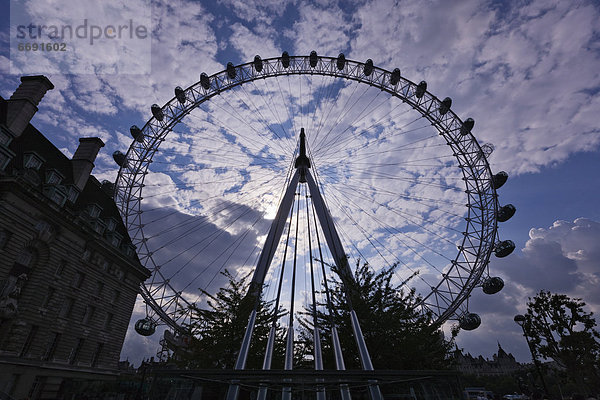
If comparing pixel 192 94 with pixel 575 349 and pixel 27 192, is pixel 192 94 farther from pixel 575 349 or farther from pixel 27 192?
pixel 575 349

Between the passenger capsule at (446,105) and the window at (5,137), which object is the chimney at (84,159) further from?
the passenger capsule at (446,105)

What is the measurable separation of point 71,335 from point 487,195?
46.7 metres

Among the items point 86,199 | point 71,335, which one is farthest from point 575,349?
point 86,199

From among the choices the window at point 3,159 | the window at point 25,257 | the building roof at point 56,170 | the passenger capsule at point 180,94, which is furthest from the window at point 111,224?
the passenger capsule at point 180,94

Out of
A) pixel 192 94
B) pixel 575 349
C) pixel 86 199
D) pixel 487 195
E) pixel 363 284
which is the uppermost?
pixel 192 94

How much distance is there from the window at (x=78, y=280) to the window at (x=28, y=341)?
4.65 m

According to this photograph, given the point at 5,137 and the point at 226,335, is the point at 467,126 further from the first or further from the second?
the point at 5,137

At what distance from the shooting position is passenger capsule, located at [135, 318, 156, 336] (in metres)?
35.8

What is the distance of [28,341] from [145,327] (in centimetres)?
1207

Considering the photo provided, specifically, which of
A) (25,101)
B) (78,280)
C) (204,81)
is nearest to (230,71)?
(204,81)

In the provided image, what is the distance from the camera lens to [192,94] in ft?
135

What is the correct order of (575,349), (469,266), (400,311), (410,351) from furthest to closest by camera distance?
(469,266) → (575,349) → (400,311) → (410,351)

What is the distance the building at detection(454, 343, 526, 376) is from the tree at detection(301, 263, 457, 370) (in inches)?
6207

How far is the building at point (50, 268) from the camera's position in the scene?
23438 millimetres
